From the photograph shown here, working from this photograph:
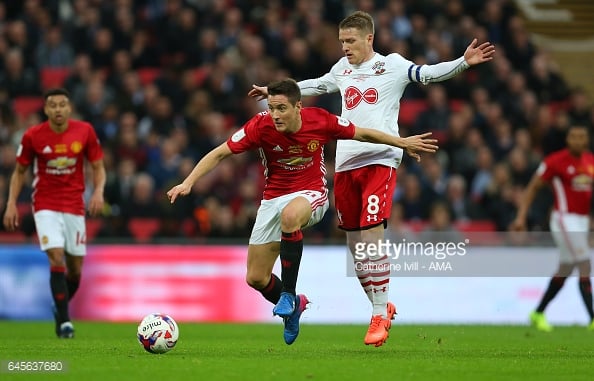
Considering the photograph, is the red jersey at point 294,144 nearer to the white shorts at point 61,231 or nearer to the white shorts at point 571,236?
the white shorts at point 61,231

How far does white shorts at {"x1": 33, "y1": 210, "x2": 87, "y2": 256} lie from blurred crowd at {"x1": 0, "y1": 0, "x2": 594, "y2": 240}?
15.6 feet

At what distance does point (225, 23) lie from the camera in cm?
2141

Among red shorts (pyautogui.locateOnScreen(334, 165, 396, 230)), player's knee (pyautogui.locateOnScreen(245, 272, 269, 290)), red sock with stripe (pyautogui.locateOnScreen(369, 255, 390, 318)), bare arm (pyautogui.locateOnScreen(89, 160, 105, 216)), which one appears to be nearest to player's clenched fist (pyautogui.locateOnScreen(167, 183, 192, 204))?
player's knee (pyautogui.locateOnScreen(245, 272, 269, 290))

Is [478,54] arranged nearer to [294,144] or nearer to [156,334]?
[294,144]

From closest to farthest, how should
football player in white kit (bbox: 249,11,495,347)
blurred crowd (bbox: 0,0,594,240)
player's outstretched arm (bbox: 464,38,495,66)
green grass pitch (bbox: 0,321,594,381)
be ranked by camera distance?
green grass pitch (bbox: 0,321,594,381), player's outstretched arm (bbox: 464,38,495,66), football player in white kit (bbox: 249,11,495,347), blurred crowd (bbox: 0,0,594,240)

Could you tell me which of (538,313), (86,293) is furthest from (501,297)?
(86,293)

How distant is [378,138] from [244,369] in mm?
2594

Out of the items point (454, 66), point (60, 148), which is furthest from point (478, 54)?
point (60, 148)

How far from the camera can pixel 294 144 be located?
1035cm

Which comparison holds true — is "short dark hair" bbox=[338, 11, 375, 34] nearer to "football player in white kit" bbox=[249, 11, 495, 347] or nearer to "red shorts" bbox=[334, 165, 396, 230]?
"football player in white kit" bbox=[249, 11, 495, 347]

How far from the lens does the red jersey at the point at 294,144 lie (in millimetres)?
10258

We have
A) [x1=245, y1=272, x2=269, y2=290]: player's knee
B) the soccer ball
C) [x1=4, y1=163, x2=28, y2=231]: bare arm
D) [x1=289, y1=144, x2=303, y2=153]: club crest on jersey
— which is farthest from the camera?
[x1=4, y1=163, x2=28, y2=231]: bare arm

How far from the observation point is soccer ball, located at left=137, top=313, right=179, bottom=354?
9.90 metres

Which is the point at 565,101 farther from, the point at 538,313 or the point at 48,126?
the point at 48,126
